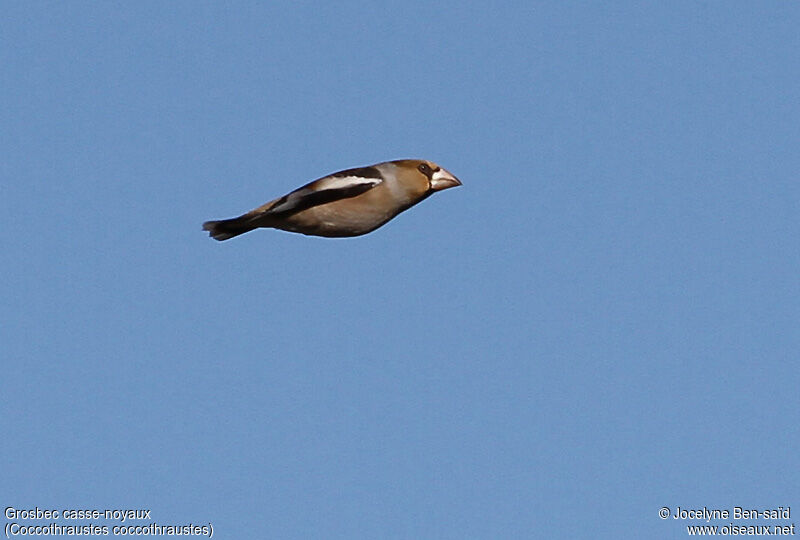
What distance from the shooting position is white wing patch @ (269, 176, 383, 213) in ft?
55.6

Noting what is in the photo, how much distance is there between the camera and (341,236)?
17578mm

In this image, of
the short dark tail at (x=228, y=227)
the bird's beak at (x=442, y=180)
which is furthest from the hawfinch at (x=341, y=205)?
the bird's beak at (x=442, y=180)

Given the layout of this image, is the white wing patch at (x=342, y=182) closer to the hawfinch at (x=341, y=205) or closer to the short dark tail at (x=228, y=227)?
the hawfinch at (x=341, y=205)

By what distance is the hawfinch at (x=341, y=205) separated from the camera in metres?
17.1

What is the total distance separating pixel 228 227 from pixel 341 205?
1598 mm

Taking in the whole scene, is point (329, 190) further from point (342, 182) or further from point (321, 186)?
point (342, 182)

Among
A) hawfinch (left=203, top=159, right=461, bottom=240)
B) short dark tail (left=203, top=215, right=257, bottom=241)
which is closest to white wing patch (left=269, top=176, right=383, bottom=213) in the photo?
hawfinch (left=203, top=159, right=461, bottom=240)

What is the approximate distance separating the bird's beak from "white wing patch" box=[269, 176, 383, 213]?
98 centimetres

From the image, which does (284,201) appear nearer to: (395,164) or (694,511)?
(395,164)

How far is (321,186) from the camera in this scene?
56.7 feet

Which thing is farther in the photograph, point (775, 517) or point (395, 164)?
point (775, 517)

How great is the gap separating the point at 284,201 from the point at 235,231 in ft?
2.74

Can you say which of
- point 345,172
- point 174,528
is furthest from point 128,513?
point 345,172

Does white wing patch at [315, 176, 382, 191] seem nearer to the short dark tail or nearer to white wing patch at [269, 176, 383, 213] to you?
white wing patch at [269, 176, 383, 213]
